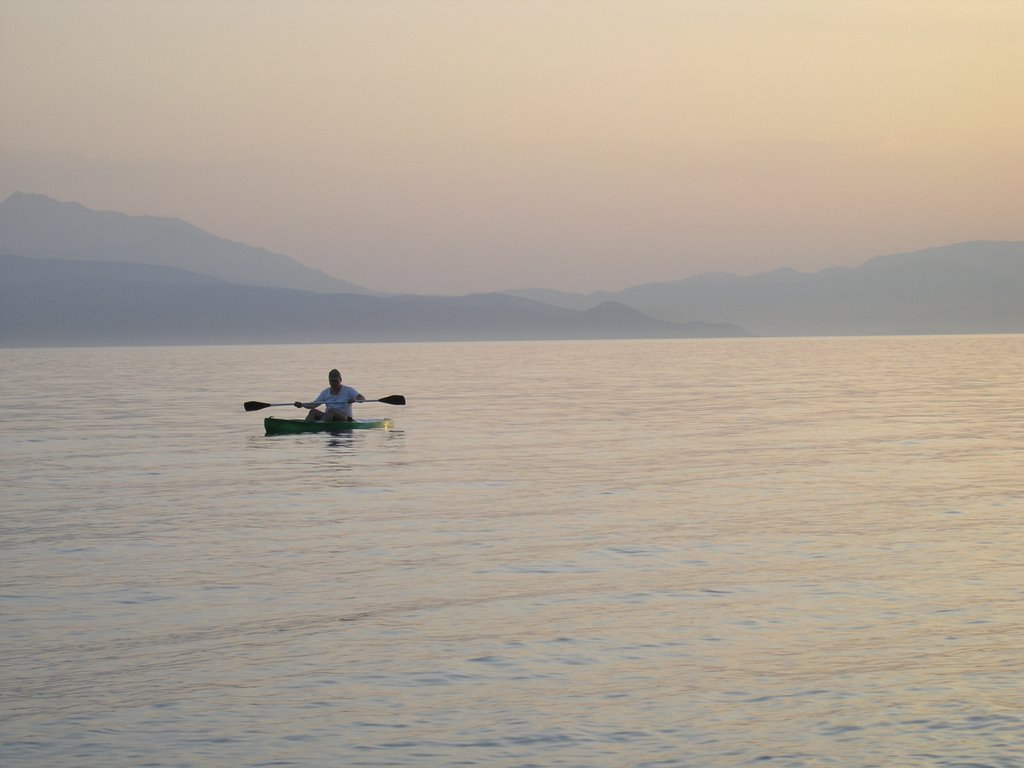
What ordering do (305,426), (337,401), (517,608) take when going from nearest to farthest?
1. (517,608)
2. (337,401)
3. (305,426)

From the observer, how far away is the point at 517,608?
13844 mm

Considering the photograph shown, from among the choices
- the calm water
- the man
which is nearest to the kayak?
the man

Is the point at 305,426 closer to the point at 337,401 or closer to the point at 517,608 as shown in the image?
the point at 337,401

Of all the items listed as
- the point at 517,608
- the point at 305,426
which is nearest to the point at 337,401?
the point at 305,426

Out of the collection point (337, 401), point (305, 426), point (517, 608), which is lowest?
point (517, 608)

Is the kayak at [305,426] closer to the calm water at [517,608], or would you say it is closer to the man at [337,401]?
the man at [337,401]

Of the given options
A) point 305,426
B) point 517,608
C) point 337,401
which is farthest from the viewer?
point 305,426

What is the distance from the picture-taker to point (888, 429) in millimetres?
38125

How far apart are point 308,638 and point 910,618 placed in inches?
230

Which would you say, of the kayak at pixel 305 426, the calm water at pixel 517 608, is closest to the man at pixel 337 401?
the kayak at pixel 305 426

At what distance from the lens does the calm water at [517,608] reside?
31.9 feet

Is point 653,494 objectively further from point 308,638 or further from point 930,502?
point 308,638

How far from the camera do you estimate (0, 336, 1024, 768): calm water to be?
9.73 m

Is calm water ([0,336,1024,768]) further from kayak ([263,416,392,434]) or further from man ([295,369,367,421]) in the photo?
kayak ([263,416,392,434])
